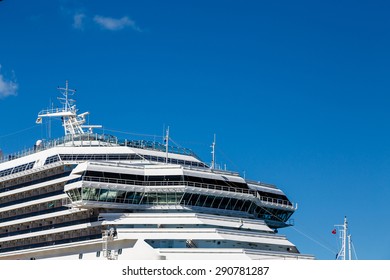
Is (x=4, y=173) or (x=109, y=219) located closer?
(x=109, y=219)

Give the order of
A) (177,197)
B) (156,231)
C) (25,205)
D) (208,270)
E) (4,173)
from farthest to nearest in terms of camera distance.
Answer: (4,173) < (25,205) < (177,197) < (156,231) < (208,270)

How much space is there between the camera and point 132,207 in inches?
3017

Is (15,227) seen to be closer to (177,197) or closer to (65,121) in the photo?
(65,121)

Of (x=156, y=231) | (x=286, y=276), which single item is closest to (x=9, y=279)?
(x=286, y=276)

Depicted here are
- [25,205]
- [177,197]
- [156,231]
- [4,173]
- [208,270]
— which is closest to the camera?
[208,270]

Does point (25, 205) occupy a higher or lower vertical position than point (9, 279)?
higher

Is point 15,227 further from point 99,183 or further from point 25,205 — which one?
point 99,183

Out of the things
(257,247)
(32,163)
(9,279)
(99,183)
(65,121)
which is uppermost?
(65,121)

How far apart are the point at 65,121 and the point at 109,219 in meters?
28.3

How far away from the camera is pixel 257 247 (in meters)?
76.1

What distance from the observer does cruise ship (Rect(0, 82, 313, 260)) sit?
7231cm

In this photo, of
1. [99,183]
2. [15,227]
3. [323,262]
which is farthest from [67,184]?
[323,262]

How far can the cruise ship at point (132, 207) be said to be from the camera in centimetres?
7231

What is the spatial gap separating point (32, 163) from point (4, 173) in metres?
6.72
